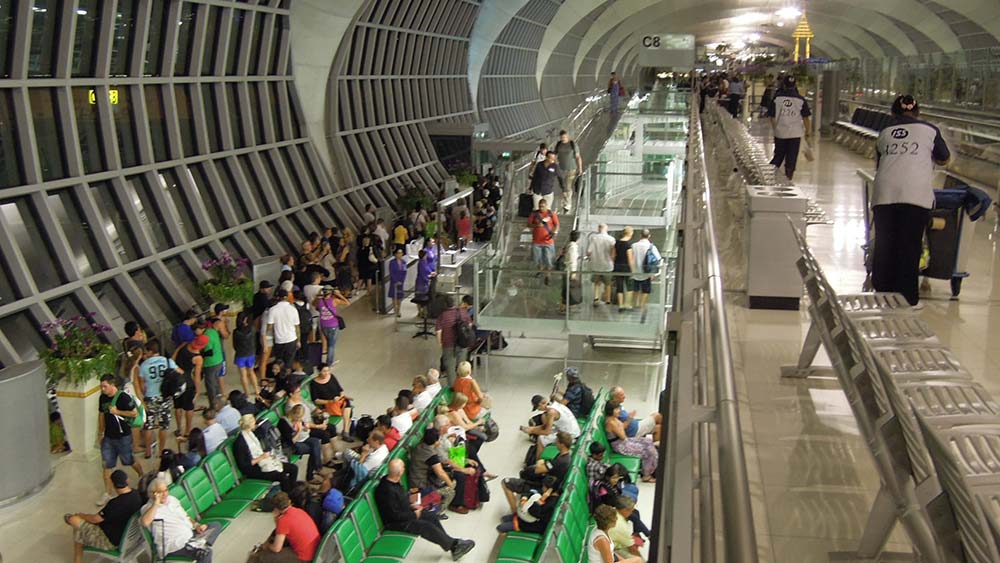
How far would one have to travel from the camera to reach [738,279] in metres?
8.76

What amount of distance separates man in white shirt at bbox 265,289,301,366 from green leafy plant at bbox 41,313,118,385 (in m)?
2.15

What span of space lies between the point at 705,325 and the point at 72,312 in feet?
44.0

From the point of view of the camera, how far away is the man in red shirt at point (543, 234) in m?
17.0

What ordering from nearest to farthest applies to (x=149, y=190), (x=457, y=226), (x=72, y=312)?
(x=72, y=312) < (x=149, y=190) < (x=457, y=226)

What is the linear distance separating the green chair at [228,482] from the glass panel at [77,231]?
5.33 meters

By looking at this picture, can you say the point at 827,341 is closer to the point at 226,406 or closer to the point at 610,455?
the point at 610,455

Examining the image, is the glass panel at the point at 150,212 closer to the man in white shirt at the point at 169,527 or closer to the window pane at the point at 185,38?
the window pane at the point at 185,38

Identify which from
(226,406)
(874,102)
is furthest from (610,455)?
(874,102)

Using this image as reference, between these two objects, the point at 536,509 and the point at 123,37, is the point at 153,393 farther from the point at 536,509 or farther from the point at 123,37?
the point at 123,37

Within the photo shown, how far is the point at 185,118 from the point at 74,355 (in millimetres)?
7598

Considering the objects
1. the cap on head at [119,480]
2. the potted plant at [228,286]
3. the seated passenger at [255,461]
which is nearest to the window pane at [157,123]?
the potted plant at [228,286]

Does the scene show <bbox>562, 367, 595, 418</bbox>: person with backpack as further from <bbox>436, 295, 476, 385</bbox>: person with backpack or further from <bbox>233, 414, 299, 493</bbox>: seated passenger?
<bbox>233, 414, 299, 493</bbox>: seated passenger

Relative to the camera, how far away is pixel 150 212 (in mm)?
17516

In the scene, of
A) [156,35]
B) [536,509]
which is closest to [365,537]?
[536,509]
